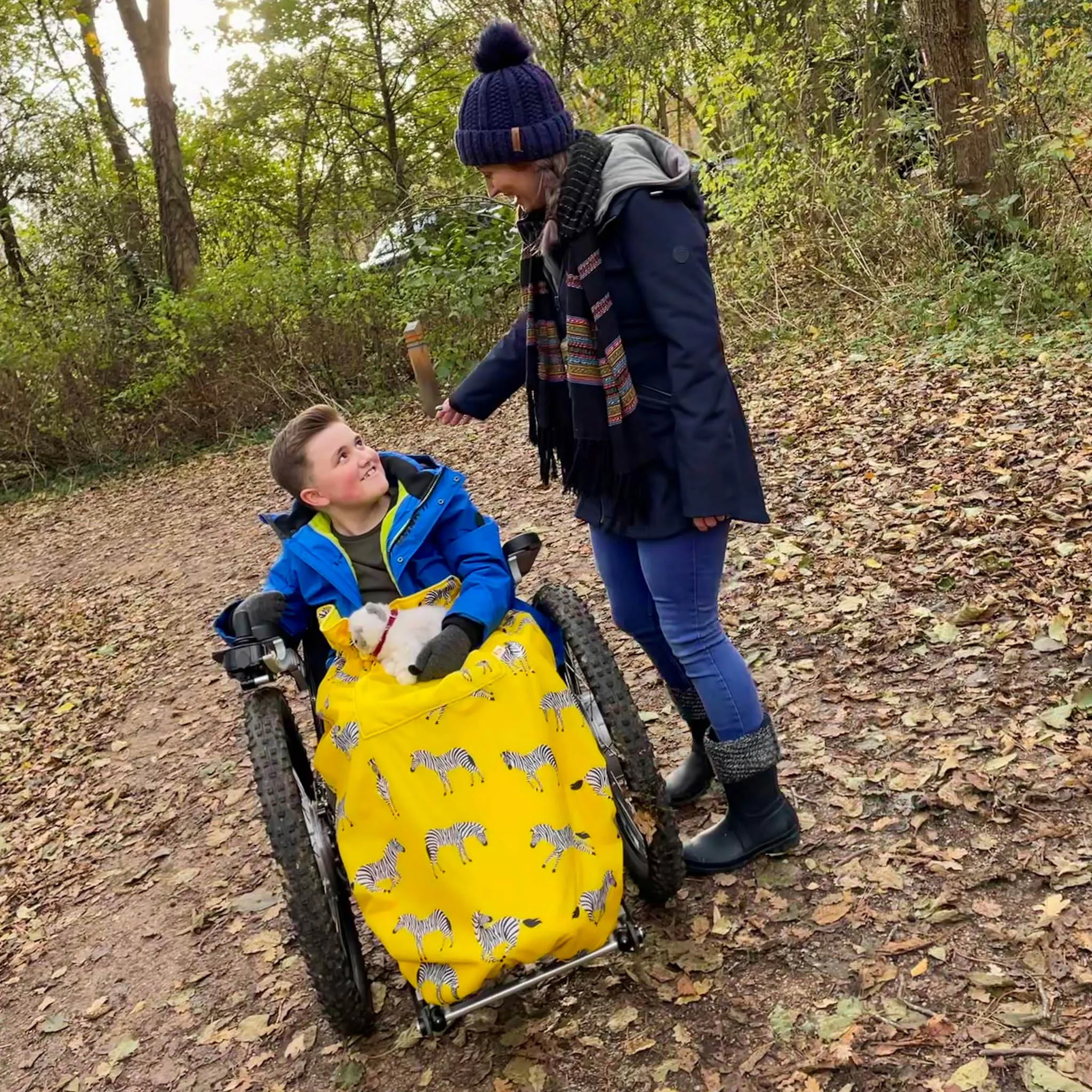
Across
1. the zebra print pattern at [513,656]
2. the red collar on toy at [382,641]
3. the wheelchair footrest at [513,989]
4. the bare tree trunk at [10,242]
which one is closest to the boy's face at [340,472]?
the red collar on toy at [382,641]

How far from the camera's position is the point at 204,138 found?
1709 centimetres

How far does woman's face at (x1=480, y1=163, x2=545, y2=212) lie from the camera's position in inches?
91.1

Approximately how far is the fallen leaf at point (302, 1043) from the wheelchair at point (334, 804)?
0.68ft

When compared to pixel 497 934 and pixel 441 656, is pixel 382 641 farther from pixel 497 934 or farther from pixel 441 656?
pixel 497 934

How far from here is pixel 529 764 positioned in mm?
2297

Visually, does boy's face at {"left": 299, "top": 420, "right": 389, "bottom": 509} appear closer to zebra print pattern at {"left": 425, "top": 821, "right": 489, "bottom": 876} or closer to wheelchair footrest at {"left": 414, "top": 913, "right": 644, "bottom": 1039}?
zebra print pattern at {"left": 425, "top": 821, "right": 489, "bottom": 876}

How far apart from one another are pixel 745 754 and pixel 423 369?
7.90 meters

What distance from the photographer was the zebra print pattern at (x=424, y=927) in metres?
2.22

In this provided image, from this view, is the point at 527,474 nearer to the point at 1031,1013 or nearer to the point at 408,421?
the point at 408,421

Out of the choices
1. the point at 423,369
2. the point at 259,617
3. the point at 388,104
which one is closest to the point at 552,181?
the point at 259,617

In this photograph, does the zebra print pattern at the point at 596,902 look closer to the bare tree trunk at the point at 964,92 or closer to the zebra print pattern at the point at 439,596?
the zebra print pattern at the point at 439,596

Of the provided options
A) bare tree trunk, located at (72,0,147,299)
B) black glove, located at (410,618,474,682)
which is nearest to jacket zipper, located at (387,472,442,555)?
black glove, located at (410,618,474,682)

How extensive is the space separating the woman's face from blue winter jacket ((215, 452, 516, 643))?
689 millimetres

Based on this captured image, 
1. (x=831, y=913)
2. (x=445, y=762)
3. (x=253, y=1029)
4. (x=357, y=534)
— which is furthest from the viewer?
(x=253, y=1029)
